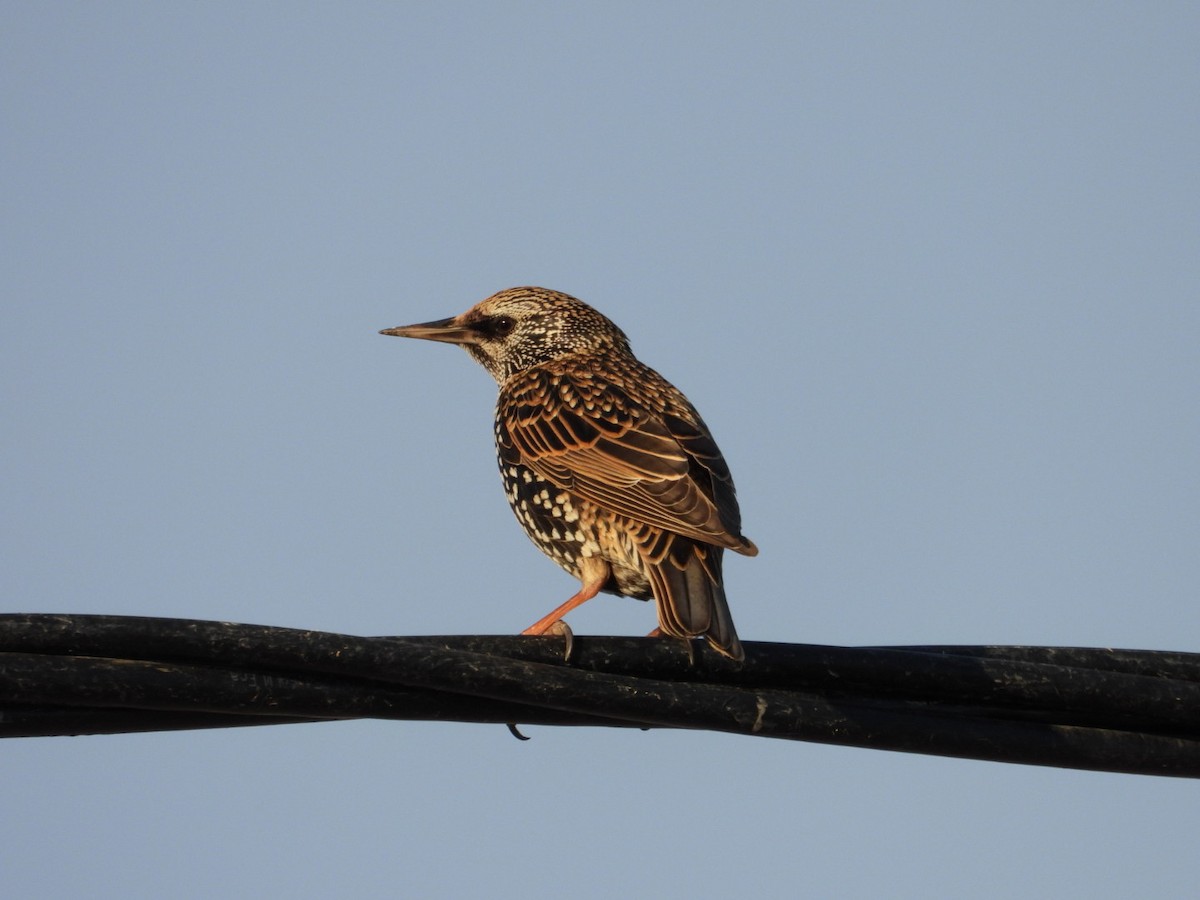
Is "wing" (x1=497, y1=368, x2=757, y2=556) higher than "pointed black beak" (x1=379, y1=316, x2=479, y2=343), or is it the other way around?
"pointed black beak" (x1=379, y1=316, x2=479, y2=343)

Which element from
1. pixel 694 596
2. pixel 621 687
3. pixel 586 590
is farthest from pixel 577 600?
pixel 621 687

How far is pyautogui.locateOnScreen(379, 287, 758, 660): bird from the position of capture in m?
5.25

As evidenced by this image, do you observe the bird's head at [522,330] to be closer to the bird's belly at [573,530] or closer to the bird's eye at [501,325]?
the bird's eye at [501,325]

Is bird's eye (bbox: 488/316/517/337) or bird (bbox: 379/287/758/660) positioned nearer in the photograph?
bird (bbox: 379/287/758/660)

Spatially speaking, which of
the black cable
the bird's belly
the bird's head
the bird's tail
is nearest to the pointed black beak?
the bird's head

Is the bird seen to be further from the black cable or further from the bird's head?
the black cable

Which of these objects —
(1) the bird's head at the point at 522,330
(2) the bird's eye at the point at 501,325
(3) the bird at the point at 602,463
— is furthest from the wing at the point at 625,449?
(2) the bird's eye at the point at 501,325

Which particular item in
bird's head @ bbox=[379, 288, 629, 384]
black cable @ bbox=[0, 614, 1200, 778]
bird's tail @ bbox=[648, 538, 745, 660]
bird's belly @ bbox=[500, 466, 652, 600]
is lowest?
black cable @ bbox=[0, 614, 1200, 778]

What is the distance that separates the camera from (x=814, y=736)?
373 cm

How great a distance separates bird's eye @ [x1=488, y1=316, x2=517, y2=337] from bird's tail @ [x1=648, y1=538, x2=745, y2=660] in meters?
2.53

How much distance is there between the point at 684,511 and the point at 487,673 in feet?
6.18

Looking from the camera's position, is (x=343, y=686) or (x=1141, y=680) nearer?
(x=343, y=686)

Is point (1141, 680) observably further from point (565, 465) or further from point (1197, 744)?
point (565, 465)

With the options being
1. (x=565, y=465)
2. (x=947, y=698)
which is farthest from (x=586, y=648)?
(x=565, y=465)
